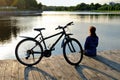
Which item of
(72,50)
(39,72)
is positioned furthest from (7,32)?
(39,72)

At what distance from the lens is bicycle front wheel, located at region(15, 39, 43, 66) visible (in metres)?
7.24

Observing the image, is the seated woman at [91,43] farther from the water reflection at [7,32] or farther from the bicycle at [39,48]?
the water reflection at [7,32]

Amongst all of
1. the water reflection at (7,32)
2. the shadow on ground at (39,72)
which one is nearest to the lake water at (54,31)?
the water reflection at (7,32)

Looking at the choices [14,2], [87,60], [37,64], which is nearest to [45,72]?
[37,64]

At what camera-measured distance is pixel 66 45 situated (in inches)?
292

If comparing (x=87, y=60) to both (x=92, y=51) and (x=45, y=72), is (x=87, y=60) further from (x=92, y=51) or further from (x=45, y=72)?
(x=45, y=72)

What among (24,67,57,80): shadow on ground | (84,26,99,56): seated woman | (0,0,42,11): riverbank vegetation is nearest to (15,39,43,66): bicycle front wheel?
(24,67,57,80): shadow on ground

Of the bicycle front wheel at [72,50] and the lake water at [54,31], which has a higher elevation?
the bicycle front wheel at [72,50]

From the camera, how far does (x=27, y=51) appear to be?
7.41 meters

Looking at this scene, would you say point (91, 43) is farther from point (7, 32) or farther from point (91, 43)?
point (7, 32)

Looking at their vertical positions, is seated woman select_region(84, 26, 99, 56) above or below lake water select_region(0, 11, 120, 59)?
above

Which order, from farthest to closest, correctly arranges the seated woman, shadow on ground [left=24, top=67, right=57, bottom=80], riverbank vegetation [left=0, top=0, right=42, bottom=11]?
1. riverbank vegetation [left=0, top=0, right=42, bottom=11]
2. the seated woman
3. shadow on ground [left=24, top=67, right=57, bottom=80]

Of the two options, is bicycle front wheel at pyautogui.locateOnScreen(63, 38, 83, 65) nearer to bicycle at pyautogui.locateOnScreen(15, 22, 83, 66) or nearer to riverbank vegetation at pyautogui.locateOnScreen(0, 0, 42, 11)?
bicycle at pyautogui.locateOnScreen(15, 22, 83, 66)

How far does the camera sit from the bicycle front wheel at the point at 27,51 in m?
7.24
